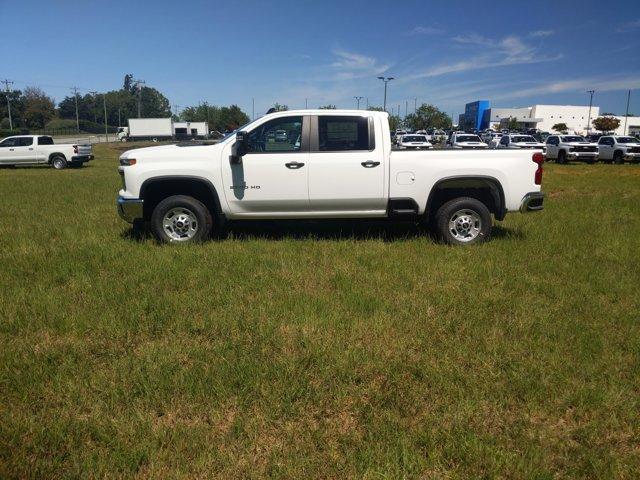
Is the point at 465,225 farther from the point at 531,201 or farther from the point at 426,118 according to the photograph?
the point at 426,118

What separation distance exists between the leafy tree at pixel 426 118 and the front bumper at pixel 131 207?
97.1 meters

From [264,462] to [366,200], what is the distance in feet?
15.0

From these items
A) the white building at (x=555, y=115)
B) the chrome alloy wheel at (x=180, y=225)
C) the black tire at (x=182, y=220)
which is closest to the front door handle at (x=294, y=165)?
the black tire at (x=182, y=220)

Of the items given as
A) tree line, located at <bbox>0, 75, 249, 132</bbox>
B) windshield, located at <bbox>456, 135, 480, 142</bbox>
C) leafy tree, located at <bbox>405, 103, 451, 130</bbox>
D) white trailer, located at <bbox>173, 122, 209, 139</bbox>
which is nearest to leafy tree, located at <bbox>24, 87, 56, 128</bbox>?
tree line, located at <bbox>0, 75, 249, 132</bbox>

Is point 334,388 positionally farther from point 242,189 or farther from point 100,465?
point 242,189

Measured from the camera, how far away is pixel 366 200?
6707 millimetres

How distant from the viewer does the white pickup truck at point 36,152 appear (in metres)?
22.0

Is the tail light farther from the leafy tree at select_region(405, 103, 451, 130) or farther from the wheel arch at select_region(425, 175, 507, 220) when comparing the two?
the leafy tree at select_region(405, 103, 451, 130)

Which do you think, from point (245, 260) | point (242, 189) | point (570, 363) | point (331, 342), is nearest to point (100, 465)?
point (331, 342)

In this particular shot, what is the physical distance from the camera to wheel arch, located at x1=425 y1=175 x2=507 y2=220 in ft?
22.0

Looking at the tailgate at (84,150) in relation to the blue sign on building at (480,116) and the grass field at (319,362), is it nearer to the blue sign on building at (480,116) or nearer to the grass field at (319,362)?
the grass field at (319,362)

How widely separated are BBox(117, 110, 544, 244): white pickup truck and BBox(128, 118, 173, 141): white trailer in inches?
2599

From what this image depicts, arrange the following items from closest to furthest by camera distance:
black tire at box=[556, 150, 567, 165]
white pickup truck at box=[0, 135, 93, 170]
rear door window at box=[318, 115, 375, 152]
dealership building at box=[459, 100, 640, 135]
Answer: rear door window at box=[318, 115, 375, 152] < white pickup truck at box=[0, 135, 93, 170] < black tire at box=[556, 150, 567, 165] < dealership building at box=[459, 100, 640, 135]

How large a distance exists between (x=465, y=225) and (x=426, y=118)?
3807 inches
